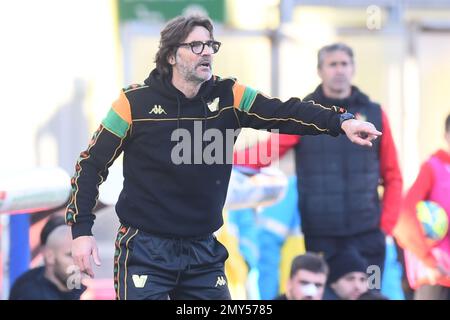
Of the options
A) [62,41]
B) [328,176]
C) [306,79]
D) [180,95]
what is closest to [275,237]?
[328,176]

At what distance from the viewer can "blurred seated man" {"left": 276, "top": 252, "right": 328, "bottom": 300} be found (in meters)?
6.67

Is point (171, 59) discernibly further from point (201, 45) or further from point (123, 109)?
point (123, 109)

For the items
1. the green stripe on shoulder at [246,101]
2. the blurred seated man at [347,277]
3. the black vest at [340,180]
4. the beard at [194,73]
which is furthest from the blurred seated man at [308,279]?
the beard at [194,73]

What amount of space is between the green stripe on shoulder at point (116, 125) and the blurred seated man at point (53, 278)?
6.41ft

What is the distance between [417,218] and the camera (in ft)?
22.8

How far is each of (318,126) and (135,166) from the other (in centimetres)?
74

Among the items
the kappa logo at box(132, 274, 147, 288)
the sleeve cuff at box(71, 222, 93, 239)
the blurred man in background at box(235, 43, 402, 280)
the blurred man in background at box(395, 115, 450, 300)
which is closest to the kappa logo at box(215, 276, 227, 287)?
the kappa logo at box(132, 274, 147, 288)

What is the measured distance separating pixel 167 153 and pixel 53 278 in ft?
6.70

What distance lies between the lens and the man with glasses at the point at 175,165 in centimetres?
478

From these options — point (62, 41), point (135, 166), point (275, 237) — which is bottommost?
point (275, 237)

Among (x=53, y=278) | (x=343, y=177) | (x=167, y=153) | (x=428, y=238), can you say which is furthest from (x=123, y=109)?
(x=428, y=238)

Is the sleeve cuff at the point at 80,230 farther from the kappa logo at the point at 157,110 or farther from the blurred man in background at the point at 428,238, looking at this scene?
the blurred man in background at the point at 428,238

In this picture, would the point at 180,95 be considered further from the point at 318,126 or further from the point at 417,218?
the point at 417,218

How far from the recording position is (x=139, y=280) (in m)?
4.76
